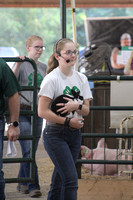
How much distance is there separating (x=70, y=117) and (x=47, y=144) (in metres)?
0.27

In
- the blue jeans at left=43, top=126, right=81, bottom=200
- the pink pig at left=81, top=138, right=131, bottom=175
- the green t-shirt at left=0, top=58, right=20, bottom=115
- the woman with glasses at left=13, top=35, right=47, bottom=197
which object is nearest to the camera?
the blue jeans at left=43, top=126, right=81, bottom=200

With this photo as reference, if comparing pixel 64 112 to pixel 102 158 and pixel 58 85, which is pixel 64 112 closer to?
pixel 58 85

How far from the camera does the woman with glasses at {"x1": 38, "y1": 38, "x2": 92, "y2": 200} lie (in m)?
3.84

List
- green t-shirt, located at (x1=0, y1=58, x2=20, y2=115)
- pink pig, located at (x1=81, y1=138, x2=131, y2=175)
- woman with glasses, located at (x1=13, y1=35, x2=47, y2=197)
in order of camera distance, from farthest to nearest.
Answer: pink pig, located at (x1=81, y1=138, x2=131, y2=175) → woman with glasses, located at (x1=13, y1=35, x2=47, y2=197) → green t-shirt, located at (x1=0, y1=58, x2=20, y2=115)

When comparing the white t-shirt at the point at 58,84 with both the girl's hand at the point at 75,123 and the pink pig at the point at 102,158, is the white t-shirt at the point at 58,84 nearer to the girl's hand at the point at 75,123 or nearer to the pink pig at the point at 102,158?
the girl's hand at the point at 75,123

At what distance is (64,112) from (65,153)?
1.03 ft

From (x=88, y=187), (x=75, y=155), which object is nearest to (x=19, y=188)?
(x=88, y=187)

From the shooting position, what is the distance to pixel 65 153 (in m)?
3.84

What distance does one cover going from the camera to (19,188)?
5.63m

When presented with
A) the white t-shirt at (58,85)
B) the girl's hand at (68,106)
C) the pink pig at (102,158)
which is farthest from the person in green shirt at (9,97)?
the pink pig at (102,158)

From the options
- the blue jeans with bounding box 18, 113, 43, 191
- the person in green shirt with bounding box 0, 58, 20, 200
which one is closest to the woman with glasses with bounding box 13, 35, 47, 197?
the blue jeans with bounding box 18, 113, 43, 191

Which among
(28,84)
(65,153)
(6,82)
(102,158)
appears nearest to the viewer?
(65,153)

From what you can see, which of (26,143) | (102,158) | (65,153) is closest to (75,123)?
(65,153)

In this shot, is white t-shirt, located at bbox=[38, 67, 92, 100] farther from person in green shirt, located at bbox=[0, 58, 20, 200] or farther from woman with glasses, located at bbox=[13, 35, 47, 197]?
woman with glasses, located at bbox=[13, 35, 47, 197]
